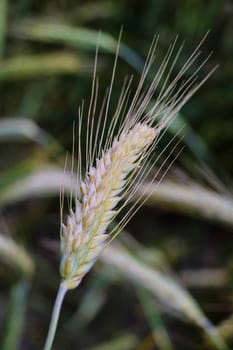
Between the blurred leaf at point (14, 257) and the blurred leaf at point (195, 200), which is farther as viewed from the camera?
the blurred leaf at point (14, 257)

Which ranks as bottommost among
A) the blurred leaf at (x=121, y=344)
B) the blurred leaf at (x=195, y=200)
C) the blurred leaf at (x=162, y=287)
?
the blurred leaf at (x=121, y=344)

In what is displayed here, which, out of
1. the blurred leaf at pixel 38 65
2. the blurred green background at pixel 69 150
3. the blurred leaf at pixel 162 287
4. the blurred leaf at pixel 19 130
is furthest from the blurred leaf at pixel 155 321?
the blurred leaf at pixel 38 65

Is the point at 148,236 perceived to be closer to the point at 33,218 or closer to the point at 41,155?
the point at 33,218

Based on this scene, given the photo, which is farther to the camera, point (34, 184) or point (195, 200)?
point (34, 184)

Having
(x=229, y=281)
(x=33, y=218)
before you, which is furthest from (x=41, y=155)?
(x=229, y=281)

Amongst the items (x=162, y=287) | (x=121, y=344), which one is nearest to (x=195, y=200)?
(x=162, y=287)

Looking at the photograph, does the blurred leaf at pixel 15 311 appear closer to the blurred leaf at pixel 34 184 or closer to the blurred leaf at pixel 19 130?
the blurred leaf at pixel 34 184

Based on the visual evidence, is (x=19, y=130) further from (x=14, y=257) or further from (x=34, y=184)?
(x=14, y=257)

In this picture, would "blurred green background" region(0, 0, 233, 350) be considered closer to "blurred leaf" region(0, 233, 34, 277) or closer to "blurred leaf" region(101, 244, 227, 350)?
"blurred leaf" region(0, 233, 34, 277)
